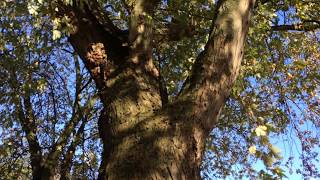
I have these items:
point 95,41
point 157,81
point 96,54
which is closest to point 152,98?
point 157,81

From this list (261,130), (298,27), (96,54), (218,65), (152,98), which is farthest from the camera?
(298,27)

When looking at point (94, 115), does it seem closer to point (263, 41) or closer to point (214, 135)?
point (214, 135)

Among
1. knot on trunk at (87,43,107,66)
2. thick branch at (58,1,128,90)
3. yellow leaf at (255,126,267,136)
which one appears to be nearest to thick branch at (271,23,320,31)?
thick branch at (58,1,128,90)

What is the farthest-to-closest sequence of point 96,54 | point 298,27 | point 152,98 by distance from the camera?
point 298,27 → point 96,54 → point 152,98

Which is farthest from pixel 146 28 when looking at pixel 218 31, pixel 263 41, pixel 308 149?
pixel 308 149

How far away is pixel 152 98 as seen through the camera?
186 inches

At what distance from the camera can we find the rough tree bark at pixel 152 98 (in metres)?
3.96

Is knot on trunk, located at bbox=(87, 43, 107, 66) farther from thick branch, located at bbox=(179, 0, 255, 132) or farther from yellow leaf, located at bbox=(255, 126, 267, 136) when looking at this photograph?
yellow leaf, located at bbox=(255, 126, 267, 136)

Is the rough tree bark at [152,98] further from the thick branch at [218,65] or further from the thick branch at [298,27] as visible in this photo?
the thick branch at [298,27]

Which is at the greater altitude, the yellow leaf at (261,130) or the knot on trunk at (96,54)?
the knot on trunk at (96,54)

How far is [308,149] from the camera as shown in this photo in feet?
29.1

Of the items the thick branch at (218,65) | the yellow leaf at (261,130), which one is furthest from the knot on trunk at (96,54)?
the yellow leaf at (261,130)

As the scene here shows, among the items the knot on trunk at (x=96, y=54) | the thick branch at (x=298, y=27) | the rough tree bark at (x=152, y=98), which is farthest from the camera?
the thick branch at (x=298, y=27)

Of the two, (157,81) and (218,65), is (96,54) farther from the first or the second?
(218,65)
